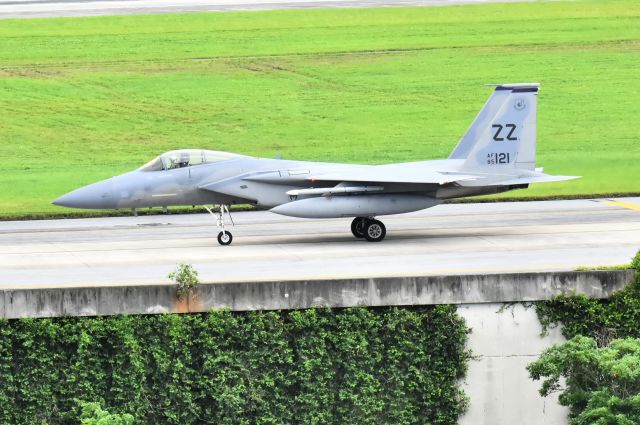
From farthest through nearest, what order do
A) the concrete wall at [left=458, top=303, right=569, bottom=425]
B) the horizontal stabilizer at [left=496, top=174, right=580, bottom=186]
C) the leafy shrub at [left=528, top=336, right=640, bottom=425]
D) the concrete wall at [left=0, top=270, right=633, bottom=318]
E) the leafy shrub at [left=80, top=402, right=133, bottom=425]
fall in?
the horizontal stabilizer at [left=496, top=174, right=580, bottom=186] < the concrete wall at [left=458, top=303, right=569, bottom=425] < the concrete wall at [left=0, top=270, right=633, bottom=318] < the leafy shrub at [left=528, top=336, right=640, bottom=425] < the leafy shrub at [left=80, top=402, right=133, bottom=425]

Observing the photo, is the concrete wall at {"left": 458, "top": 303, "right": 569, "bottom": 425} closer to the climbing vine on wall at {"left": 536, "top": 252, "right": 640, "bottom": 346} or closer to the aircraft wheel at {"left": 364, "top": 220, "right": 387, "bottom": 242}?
the climbing vine on wall at {"left": 536, "top": 252, "right": 640, "bottom": 346}

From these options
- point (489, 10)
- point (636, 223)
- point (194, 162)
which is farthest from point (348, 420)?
point (489, 10)

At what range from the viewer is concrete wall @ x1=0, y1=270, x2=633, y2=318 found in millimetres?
20516

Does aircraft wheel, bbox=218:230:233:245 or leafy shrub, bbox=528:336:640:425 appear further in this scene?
aircraft wheel, bbox=218:230:233:245

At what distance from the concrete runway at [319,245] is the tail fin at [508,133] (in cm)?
166

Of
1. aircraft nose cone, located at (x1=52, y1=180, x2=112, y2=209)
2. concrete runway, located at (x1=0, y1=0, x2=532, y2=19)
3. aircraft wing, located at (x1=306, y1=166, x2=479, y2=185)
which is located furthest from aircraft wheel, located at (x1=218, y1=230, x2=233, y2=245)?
concrete runway, located at (x1=0, y1=0, x2=532, y2=19)

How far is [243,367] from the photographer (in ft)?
68.3

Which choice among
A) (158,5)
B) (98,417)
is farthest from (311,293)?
(158,5)

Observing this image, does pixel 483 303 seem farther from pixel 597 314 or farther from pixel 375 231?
pixel 375 231

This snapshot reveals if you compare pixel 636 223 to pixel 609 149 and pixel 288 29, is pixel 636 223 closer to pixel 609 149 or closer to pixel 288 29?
pixel 609 149

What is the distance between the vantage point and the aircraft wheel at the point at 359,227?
29484 mm

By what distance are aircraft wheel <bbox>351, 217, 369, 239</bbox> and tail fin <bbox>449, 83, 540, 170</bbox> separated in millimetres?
2746

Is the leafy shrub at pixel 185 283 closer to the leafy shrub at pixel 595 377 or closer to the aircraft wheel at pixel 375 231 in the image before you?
the leafy shrub at pixel 595 377

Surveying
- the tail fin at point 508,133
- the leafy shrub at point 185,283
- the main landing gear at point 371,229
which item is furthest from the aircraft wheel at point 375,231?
the leafy shrub at point 185,283
